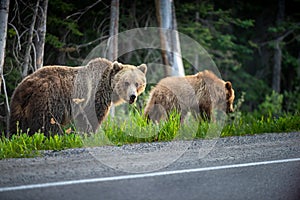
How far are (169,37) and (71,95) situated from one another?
269 inches

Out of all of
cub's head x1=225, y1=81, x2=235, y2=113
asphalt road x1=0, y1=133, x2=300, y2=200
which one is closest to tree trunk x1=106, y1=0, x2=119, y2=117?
cub's head x1=225, y1=81, x2=235, y2=113

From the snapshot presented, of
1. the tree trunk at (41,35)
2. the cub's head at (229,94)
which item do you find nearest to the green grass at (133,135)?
the cub's head at (229,94)

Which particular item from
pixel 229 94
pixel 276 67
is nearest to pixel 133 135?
pixel 229 94

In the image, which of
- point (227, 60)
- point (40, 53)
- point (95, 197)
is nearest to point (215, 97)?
A: point (40, 53)

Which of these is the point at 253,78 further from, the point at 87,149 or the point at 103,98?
the point at 87,149

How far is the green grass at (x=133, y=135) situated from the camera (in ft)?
19.0

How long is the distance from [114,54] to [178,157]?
6.93 m

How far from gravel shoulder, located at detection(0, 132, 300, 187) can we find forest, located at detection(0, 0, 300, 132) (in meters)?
3.52

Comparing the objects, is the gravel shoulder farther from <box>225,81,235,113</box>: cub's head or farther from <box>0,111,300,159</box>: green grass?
<box>225,81,235,113</box>: cub's head

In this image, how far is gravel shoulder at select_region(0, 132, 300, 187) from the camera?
438 cm

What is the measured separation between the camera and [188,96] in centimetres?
932

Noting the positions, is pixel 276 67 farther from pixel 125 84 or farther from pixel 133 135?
pixel 133 135

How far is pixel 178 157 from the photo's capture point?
206 inches

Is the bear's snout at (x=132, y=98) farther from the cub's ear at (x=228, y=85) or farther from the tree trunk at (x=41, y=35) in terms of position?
the tree trunk at (x=41, y=35)
